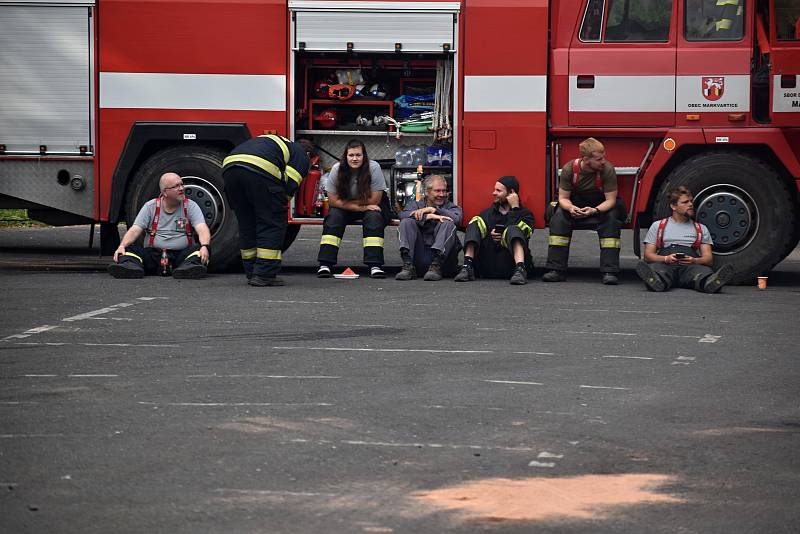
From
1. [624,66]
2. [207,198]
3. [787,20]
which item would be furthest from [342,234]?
[787,20]

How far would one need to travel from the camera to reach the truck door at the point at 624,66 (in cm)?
1242

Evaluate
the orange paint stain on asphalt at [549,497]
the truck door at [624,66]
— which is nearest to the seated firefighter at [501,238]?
the truck door at [624,66]

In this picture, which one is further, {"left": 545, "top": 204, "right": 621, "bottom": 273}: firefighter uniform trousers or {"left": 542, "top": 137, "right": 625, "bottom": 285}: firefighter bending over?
{"left": 545, "top": 204, "right": 621, "bottom": 273}: firefighter uniform trousers

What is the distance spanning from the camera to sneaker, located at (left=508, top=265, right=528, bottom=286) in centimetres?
1219

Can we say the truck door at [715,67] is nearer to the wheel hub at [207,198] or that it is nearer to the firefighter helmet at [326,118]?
the firefighter helmet at [326,118]

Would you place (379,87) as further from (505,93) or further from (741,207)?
(741,207)

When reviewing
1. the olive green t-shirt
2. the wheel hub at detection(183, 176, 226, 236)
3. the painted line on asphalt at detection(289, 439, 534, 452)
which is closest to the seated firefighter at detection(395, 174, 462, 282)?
the olive green t-shirt

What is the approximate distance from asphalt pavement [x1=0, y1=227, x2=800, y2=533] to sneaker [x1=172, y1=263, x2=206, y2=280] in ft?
4.32

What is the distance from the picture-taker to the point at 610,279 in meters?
12.3

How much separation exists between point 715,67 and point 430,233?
119 inches

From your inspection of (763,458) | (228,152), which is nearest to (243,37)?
(228,152)

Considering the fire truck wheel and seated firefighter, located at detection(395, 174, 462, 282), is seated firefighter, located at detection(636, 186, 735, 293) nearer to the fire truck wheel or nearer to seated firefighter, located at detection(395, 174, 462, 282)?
seated firefighter, located at detection(395, 174, 462, 282)

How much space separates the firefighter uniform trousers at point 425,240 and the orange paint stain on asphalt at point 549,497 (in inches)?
293

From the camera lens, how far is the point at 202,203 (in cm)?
1298
